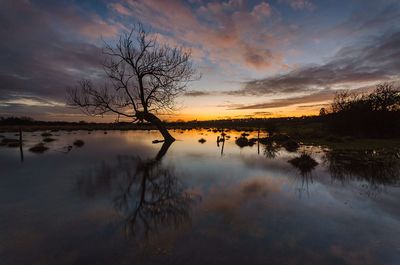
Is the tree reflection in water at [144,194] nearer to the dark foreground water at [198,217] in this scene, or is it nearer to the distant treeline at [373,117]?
the dark foreground water at [198,217]

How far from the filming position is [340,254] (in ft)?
16.5

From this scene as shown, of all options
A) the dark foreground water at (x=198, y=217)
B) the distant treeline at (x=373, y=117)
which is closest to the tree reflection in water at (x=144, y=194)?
the dark foreground water at (x=198, y=217)

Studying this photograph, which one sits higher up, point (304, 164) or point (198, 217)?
point (304, 164)

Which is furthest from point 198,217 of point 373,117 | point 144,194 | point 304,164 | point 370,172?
point 373,117

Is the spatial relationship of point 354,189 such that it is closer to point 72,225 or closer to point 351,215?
point 351,215

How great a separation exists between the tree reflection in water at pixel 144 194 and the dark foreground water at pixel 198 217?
0.11ft

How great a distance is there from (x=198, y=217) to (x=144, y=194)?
296 centimetres

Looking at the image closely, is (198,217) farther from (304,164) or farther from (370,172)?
(370,172)

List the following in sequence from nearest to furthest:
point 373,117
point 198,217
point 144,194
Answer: point 198,217
point 144,194
point 373,117

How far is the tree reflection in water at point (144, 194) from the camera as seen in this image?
645 cm

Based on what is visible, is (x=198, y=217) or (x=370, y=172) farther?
(x=370, y=172)

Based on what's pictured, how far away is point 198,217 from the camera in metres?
6.81

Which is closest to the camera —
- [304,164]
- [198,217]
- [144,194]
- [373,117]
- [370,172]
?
[198,217]

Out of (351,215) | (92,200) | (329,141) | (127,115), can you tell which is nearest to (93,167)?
(92,200)
